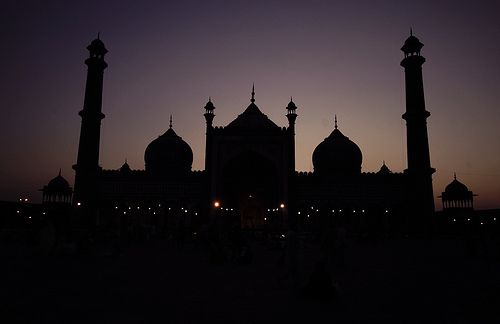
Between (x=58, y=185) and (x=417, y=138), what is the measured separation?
4565 cm

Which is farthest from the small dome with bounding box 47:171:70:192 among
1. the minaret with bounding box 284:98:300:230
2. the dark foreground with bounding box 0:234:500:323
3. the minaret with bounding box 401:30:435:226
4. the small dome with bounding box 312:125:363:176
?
the dark foreground with bounding box 0:234:500:323

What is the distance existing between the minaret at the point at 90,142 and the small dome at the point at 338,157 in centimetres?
2687

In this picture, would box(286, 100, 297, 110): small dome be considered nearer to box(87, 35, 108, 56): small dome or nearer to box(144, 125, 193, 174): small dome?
box(144, 125, 193, 174): small dome

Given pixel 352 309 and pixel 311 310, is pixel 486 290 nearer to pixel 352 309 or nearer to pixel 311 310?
pixel 352 309

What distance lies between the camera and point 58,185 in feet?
174

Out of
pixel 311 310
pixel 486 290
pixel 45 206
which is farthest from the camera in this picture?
pixel 45 206

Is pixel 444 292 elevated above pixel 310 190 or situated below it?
below

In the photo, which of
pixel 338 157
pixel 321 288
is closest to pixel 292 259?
pixel 321 288

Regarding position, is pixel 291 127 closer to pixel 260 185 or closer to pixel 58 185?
pixel 260 185

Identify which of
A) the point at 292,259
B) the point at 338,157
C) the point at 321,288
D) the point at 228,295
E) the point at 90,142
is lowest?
the point at 228,295

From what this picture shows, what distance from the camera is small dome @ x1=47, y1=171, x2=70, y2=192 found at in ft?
173

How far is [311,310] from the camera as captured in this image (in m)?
6.54

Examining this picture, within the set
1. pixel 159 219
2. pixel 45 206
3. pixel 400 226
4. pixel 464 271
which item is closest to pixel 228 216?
pixel 159 219

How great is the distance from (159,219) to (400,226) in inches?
1041
